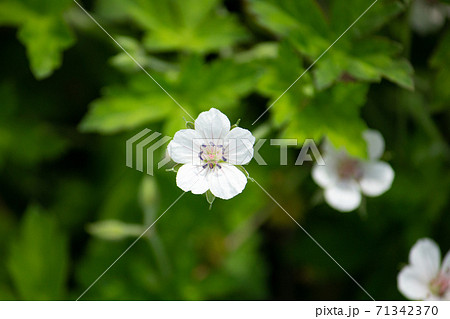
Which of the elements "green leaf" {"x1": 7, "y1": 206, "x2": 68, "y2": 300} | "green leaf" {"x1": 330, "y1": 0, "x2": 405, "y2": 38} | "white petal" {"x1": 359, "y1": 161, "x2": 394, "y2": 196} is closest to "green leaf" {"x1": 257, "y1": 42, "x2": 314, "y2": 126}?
"green leaf" {"x1": 330, "y1": 0, "x2": 405, "y2": 38}

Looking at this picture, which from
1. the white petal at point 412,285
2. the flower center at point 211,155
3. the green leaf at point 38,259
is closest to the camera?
the flower center at point 211,155

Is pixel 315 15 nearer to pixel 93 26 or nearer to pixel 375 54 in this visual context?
pixel 375 54

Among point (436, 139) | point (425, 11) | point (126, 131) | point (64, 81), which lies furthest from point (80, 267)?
point (425, 11)

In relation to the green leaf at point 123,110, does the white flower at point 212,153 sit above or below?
below

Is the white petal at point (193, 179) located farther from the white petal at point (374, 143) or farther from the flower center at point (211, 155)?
the white petal at point (374, 143)

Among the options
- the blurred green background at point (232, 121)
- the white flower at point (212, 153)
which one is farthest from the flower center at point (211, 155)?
the blurred green background at point (232, 121)

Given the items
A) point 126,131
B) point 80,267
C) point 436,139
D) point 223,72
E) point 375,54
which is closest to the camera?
point 375,54
